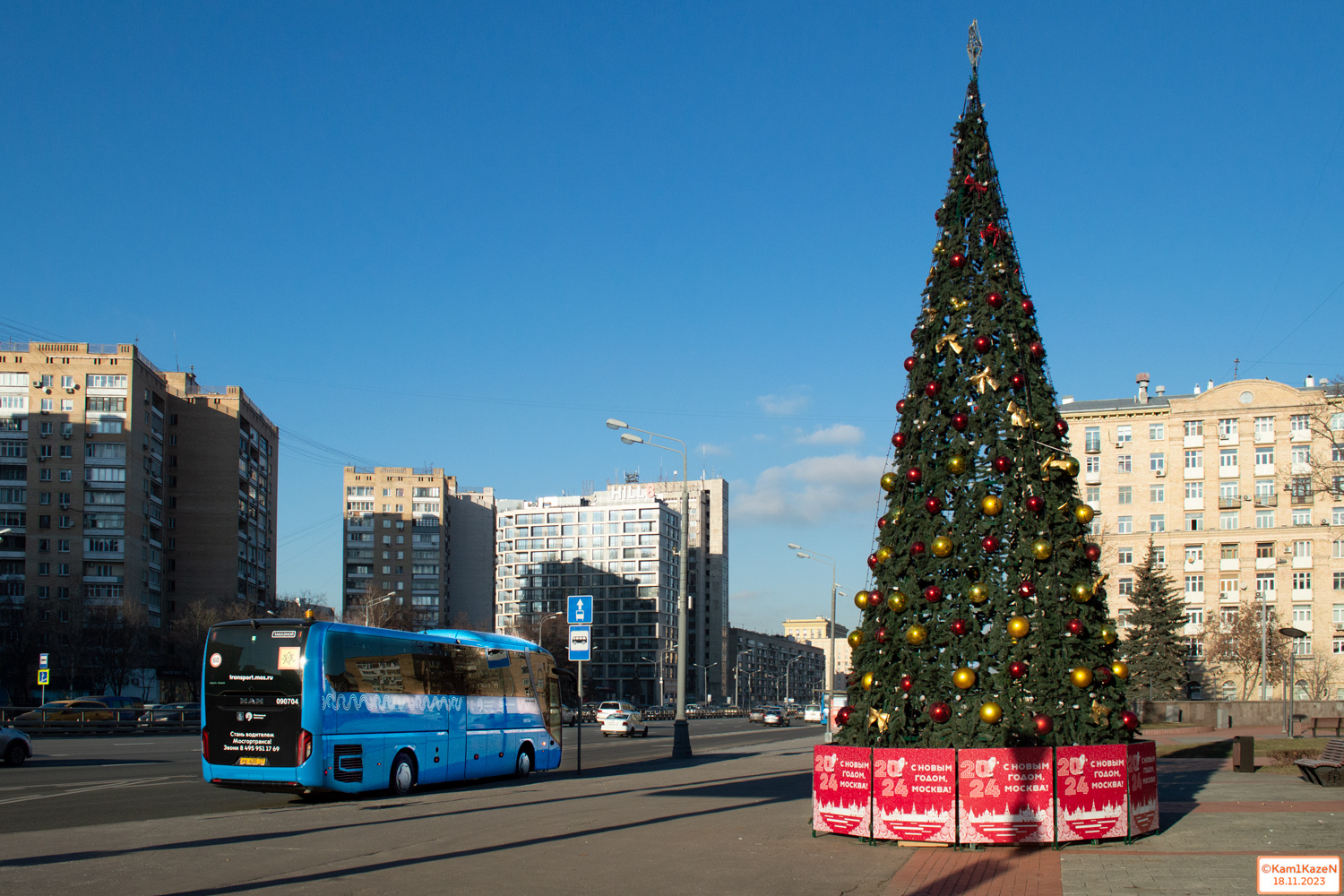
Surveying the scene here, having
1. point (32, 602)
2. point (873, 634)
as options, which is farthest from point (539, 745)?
point (32, 602)

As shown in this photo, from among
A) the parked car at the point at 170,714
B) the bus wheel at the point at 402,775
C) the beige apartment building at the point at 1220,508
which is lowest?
the parked car at the point at 170,714

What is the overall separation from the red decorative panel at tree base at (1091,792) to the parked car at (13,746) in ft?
74.6

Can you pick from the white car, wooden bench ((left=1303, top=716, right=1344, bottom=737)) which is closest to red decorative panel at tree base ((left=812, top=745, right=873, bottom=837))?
wooden bench ((left=1303, top=716, right=1344, bottom=737))

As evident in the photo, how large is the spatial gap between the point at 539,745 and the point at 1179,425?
70.6m

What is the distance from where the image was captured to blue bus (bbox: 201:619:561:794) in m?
17.5

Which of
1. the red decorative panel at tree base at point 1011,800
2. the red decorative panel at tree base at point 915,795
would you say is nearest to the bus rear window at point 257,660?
the red decorative panel at tree base at point 915,795

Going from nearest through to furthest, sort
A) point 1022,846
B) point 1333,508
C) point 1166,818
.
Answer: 1. point 1022,846
2. point 1166,818
3. point 1333,508

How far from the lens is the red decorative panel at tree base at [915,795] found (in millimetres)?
12023

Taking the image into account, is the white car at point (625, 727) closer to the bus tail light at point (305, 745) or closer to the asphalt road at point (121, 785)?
the asphalt road at point (121, 785)

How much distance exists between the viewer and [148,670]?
9088 cm

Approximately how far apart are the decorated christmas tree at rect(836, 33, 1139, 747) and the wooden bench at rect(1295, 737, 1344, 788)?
8.59m

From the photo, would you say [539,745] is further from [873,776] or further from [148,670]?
[148,670]

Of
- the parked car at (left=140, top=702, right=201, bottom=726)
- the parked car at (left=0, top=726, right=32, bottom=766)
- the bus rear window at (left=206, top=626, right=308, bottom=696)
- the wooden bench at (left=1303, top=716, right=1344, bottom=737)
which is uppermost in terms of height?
the bus rear window at (left=206, top=626, right=308, bottom=696)

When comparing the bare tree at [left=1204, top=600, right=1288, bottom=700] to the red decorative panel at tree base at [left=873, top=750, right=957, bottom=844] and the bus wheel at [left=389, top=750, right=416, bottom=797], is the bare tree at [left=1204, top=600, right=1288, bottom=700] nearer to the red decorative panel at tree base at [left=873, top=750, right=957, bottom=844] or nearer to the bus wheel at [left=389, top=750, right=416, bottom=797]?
the bus wheel at [left=389, top=750, right=416, bottom=797]
